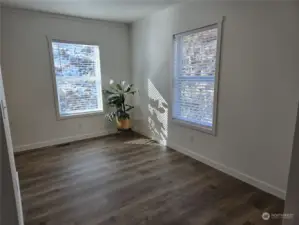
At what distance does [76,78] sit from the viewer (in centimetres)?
415

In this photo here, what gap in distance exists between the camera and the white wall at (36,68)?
3.44 meters

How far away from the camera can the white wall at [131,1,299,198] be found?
209 centimetres

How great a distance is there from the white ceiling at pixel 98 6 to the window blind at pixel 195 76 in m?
0.69

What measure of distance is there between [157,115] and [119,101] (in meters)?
0.92

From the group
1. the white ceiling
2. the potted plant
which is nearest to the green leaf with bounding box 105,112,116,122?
the potted plant

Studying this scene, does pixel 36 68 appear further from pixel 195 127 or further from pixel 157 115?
pixel 195 127

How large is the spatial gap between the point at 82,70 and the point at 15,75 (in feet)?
3.92

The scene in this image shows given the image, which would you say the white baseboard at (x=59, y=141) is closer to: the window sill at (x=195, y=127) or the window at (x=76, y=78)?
the window at (x=76, y=78)

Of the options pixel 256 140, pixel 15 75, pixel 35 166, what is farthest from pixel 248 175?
pixel 15 75

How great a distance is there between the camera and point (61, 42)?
3.85 m

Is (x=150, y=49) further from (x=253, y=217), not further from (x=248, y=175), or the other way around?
(x=253, y=217)

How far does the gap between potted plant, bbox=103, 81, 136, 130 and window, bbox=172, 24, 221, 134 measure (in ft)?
4.14

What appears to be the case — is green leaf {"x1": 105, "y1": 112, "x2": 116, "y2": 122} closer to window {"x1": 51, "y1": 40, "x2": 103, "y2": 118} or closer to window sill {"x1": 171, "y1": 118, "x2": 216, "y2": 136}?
window {"x1": 51, "y1": 40, "x2": 103, "y2": 118}
